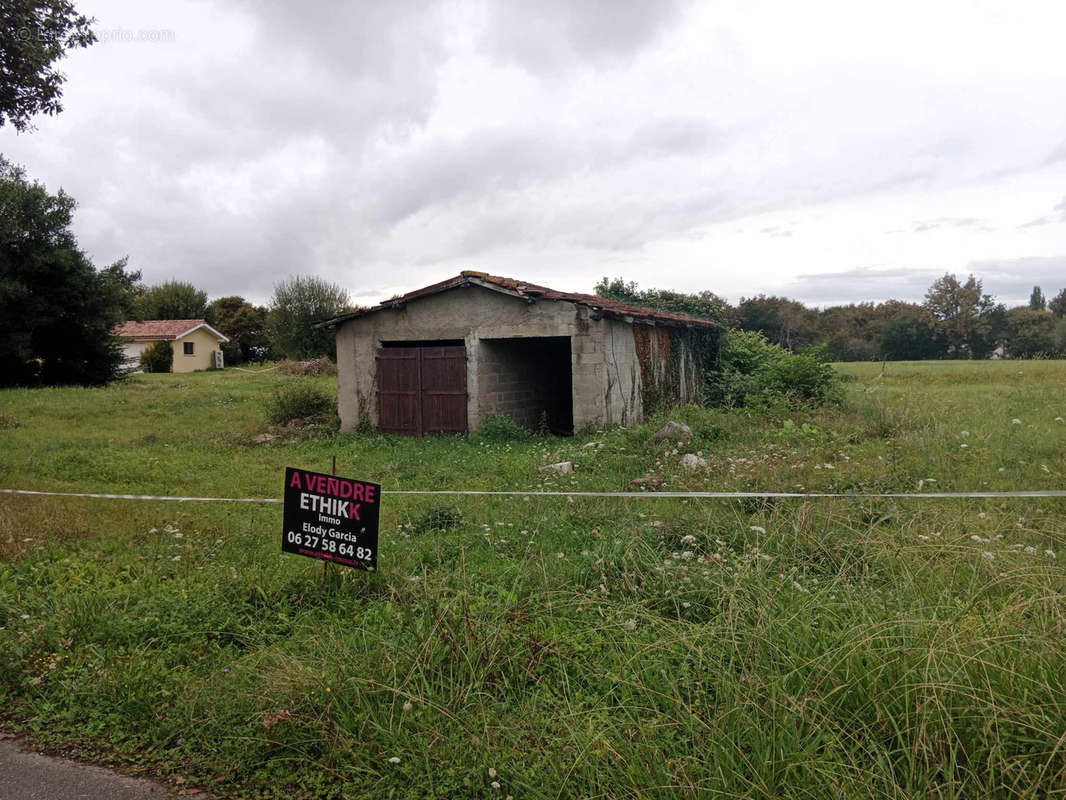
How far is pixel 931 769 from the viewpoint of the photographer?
270 cm

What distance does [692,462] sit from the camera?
31.4 feet

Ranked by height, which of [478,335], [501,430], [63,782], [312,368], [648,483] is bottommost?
[63,782]

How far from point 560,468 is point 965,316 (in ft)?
→ 195

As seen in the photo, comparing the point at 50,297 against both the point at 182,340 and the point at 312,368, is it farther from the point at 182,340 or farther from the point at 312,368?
the point at 182,340

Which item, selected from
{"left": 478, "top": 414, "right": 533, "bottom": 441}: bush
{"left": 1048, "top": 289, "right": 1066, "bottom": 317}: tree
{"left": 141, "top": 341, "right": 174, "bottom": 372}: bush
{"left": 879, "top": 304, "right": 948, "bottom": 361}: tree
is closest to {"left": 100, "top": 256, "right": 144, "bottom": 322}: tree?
{"left": 141, "top": 341, "right": 174, "bottom": 372}: bush

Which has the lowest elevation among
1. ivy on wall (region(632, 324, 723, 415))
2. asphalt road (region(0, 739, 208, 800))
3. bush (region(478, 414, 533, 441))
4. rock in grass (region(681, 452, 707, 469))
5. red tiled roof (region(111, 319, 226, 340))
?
asphalt road (region(0, 739, 208, 800))

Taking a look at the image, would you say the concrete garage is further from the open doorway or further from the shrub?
the shrub

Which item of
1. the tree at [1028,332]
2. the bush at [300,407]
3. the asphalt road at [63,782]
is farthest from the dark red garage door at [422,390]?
the tree at [1028,332]

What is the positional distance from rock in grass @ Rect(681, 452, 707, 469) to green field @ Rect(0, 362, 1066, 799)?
1.61 meters

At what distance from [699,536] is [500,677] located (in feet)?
8.25

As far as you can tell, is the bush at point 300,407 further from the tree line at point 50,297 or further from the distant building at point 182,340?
the distant building at point 182,340

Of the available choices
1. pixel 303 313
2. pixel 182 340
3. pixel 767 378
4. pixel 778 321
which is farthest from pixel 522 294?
pixel 778 321

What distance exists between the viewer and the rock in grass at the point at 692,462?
9297 mm

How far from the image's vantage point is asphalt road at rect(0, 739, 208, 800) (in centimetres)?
322
